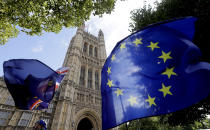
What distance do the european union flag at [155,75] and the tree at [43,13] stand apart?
451 centimetres

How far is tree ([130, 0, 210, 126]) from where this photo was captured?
418cm

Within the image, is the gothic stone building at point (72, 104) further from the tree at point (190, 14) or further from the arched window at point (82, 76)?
the tree at point (190, 14)

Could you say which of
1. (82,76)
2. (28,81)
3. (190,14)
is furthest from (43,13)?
(82,76)

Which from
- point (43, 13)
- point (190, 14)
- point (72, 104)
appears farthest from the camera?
point (72, 104)

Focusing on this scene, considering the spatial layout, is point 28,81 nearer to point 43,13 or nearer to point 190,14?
point 43,13

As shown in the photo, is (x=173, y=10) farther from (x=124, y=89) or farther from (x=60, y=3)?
(x=60, y=3)

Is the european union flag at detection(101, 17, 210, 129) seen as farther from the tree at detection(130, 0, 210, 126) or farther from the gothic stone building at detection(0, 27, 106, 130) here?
the gothic stone building at detection(0, 27, 106, 130)

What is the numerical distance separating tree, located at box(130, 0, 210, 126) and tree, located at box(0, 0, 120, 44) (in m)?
2.55

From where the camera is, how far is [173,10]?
5.50 metres

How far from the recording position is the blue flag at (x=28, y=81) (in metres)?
4.79

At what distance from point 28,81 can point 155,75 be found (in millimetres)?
5633

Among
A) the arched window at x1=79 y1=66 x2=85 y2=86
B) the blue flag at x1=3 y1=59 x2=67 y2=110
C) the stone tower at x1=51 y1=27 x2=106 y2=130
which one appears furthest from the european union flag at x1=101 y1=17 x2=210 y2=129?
the arched window at x1=79 y1=66 x2=85 y2=86

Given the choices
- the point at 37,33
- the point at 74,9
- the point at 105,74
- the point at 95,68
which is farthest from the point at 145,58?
the point at 95,68

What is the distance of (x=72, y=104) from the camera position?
54.7 feet
